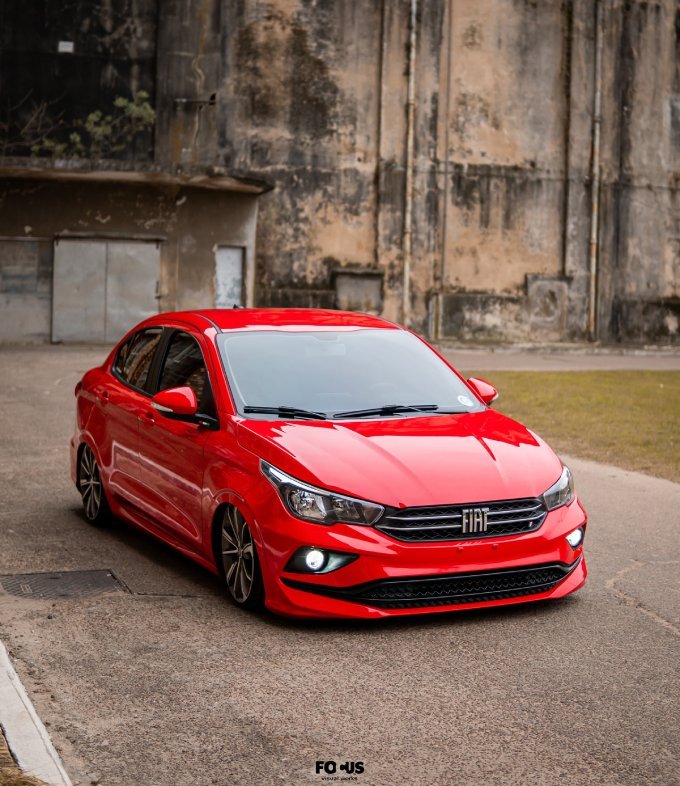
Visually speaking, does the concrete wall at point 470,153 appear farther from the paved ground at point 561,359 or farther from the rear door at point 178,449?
the rear door at point 178,449

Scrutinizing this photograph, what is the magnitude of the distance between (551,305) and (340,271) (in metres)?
6.55

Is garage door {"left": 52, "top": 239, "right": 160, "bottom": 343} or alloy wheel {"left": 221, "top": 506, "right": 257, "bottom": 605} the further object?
garage door {"left": 52, "top": 239, "right": 160, "bottom": 343}

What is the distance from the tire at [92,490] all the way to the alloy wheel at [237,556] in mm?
2206

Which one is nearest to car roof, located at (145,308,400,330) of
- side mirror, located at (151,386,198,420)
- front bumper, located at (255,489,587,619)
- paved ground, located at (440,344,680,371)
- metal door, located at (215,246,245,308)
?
side mirror, located at (151,386,198,420)

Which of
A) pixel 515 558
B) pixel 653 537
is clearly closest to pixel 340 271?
pixel 653 537

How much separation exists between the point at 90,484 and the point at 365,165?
25878 mm

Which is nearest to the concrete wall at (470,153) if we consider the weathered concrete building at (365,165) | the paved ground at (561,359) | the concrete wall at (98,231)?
the weathered concrete building at (365,165)

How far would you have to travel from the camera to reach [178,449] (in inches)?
285

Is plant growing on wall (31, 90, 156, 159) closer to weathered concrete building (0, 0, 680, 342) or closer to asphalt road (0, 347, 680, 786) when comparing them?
weathered concrete building (0, 0, 680, 342)

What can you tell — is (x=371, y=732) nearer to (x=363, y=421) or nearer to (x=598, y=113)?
(x=363, y=421)

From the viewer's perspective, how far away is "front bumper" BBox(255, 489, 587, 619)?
19.6 feet

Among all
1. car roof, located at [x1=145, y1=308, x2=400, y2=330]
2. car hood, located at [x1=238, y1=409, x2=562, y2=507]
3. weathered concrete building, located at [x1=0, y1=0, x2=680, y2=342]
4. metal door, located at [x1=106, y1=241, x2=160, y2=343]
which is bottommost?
car hood, located at [x1=238, y1=409, x2=562, y2=507]

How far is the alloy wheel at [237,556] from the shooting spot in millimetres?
6375

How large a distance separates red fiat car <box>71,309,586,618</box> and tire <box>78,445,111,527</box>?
12.8 inches
